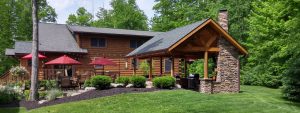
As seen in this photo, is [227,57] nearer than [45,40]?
Yes

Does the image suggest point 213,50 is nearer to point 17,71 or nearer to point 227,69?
point 227,69

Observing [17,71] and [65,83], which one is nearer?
[65,83]

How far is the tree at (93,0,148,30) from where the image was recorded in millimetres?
53703

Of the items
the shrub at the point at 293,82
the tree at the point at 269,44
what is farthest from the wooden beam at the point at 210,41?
the tree at the point at 269,44

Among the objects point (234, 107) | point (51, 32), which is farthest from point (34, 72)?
point (51, 32)

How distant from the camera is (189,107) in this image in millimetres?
13523

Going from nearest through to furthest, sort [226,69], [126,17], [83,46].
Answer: [226,69] → [83,46] → [126,17]

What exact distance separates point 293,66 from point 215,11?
55.2 ft

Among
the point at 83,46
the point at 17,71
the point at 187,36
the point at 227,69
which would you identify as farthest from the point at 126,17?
the point at 187,36

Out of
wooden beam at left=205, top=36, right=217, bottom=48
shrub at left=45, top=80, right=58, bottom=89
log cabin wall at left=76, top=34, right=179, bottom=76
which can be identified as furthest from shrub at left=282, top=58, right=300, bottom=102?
log cabin wall at left=76, top=34, right=179, bottom=76

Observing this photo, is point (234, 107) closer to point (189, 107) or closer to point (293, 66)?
point (189, 107)

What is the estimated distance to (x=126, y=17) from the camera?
53719 mm

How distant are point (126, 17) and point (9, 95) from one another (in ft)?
121

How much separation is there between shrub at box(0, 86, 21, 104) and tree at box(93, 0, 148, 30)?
3515cm
